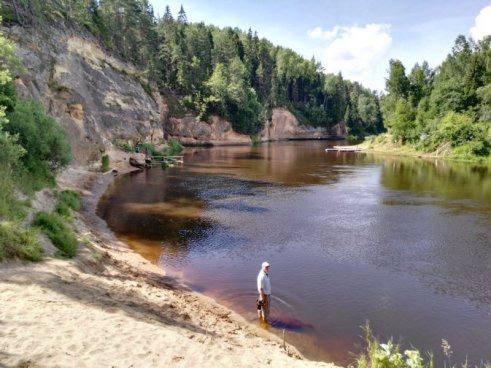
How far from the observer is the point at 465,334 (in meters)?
14.1

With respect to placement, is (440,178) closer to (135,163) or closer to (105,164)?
(135,163)

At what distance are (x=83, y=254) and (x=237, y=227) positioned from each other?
37.8 ft

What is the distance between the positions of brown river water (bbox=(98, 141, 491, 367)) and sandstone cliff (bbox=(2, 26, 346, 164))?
8.23 metres

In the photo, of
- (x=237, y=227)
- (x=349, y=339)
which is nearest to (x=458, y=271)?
(x=349, y=339)

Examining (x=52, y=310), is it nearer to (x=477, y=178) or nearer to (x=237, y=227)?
(x=237, y=227)

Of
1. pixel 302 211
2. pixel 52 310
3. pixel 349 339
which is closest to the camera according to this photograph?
pixel 52 310

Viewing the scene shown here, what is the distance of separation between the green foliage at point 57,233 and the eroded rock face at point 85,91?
17072mm

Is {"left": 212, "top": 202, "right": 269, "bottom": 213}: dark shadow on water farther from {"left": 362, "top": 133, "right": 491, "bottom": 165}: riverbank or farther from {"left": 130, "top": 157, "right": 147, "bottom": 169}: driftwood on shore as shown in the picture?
{"left": 362, "top": 133, "right": 491, "bottom": 165}: riverbank

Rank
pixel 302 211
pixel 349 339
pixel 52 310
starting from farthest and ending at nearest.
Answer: pixel 302 211 → pixel 349 339 → pixel 52 310

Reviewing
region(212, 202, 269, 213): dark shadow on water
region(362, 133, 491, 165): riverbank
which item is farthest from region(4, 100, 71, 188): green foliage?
region(362, 133, 491, 165): riverbank

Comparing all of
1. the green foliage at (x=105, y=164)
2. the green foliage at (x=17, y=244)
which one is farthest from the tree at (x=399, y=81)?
the green foliage at (x=17, y=244)

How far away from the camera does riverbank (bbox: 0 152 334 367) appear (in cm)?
875

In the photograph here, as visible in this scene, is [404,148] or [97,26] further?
[404,148]

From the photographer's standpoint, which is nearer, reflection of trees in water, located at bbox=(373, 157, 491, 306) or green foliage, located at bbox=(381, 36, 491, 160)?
reflection of trees in water, located at bbox=(373, 157, 491, 306)
